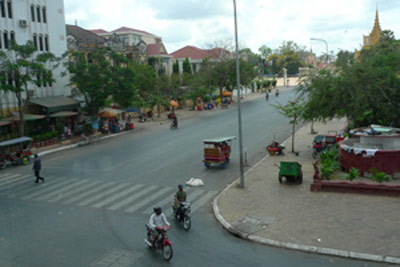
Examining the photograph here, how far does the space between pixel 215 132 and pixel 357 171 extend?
18.7 m

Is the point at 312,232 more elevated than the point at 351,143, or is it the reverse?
the point at 351,143

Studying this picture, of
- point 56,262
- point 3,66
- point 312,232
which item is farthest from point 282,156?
point 3,66

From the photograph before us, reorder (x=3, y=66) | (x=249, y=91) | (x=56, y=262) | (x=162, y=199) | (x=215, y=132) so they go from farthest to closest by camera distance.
→ 1. (x=249, y=91)
2. (x=215, y=132)
3. (x=3, y=66)
4. (x=162, y=199)
5. (x=56, y=262)

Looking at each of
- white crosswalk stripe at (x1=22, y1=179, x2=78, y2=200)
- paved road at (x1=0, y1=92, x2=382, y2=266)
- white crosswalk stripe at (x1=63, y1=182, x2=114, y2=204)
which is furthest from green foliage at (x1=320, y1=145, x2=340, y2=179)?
white crosswalk stripe at (x1=22, y1=179, x2=78, y2=200)

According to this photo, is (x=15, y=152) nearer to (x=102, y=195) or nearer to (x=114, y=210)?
(x=102, y=195)

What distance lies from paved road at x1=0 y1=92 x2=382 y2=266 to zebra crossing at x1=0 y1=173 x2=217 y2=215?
0.13ft

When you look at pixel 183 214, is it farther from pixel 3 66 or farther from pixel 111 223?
pixel 3 66

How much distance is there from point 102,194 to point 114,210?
2470mm

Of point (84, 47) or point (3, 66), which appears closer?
point (3, 66)

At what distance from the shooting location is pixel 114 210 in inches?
563

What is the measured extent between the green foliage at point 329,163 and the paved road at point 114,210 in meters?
4.52

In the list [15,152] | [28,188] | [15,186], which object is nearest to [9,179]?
[15,186]

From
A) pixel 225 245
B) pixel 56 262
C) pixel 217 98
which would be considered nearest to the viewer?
pixel 56 262

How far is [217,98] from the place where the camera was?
6662 cm
